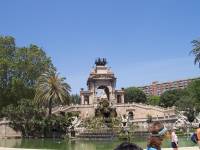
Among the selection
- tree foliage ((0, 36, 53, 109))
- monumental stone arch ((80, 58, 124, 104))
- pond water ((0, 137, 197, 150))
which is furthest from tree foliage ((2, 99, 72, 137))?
monumental stone arch ((80, 58, 124, 104))

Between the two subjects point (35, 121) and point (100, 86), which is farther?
point (100, 86)

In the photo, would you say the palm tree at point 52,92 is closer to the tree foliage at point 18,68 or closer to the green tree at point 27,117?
the green tree at point 27,117

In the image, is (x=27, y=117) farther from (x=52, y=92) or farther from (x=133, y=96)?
(x=133, y=96)

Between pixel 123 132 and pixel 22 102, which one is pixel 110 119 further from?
pixel 22 102

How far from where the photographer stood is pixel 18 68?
6588 centimetres

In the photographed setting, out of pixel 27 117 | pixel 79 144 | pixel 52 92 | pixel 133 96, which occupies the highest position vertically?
pixel 133 96

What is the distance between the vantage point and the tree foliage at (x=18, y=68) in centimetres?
6512

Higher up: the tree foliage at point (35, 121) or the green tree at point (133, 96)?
the green tree at point (133, 96)

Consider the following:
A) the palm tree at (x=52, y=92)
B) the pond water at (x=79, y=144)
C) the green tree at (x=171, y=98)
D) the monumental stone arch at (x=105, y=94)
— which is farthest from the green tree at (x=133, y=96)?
the pond water at (x=79, y=144)

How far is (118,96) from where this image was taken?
102 metres

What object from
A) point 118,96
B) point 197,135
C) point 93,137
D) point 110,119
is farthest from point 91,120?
point 118,96

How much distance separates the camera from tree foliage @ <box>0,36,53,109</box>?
6512cm

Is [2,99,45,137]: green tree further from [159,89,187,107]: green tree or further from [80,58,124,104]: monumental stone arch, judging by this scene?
[159,89,187,107]: green tree

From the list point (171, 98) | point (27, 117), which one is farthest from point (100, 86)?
point (27, 117)
